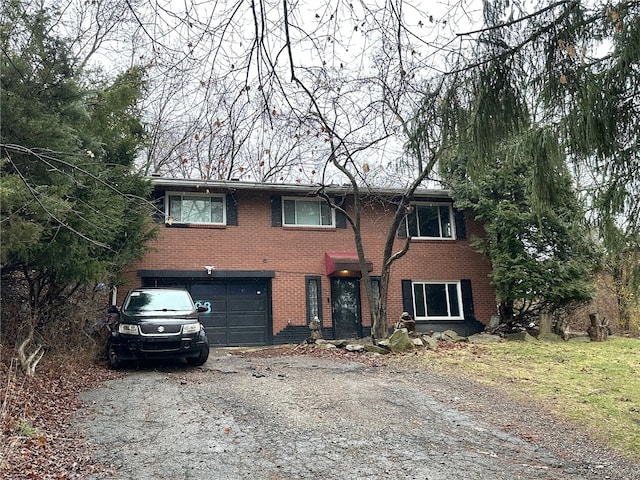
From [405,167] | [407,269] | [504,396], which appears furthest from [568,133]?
[407,269]

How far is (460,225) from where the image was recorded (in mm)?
18031

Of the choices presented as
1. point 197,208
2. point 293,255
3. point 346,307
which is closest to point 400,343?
point 346,307

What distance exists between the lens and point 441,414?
7.11 m

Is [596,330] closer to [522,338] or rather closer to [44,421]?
[522,338]

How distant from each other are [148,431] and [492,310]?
14126mm

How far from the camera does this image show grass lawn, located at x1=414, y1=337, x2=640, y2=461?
6.92 m

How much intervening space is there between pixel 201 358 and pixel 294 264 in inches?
251

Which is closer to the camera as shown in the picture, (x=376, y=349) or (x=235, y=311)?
(x=376, y=349)

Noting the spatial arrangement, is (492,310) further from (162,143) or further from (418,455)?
(162,143)

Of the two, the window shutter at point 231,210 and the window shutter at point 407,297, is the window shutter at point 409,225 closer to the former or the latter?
the window shutter at point 407,297

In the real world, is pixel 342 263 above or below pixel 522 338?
above

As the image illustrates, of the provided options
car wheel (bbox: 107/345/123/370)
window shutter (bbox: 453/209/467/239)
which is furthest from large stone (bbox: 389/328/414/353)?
car wheel (bbox: 107/345/123/370)

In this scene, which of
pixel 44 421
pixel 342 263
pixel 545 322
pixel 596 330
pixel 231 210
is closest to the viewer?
pixel 44 421

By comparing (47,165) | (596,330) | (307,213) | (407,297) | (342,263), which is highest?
(307,213)
